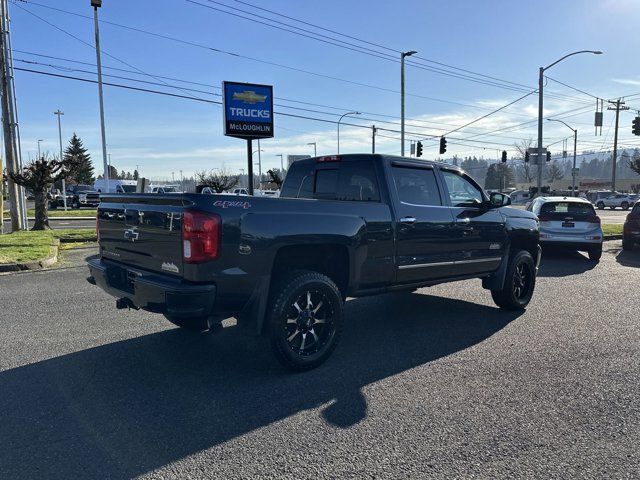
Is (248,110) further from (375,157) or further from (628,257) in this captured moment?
(628,257)

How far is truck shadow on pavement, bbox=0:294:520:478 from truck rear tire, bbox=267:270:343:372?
7.0 inches

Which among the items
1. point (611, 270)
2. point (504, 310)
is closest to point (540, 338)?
point (504, 310)

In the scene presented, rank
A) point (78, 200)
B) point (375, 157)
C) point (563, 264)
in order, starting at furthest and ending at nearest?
1. point (78, 200)
2. point (563, 264)
3. point (375, 157)

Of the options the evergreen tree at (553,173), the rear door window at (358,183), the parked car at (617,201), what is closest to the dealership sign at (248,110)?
the rear door window at (358,183)

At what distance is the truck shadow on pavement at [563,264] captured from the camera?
33.3ft

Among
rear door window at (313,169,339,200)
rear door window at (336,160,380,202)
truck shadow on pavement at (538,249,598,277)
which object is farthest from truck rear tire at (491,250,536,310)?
truck shadow on pavement at (538,249,598,277)

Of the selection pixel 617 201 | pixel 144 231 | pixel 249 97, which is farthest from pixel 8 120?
pixel 617 201

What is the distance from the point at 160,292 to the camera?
3.78 metres

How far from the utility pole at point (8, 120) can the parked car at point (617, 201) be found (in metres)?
46.6

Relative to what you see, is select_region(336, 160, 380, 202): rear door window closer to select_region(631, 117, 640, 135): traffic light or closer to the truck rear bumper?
the truck rear bumper

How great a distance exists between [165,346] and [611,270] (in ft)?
31.4

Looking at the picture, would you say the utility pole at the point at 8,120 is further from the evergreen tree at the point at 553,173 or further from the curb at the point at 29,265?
the evergreen tree at the point at 553,173

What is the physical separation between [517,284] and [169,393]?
504cm

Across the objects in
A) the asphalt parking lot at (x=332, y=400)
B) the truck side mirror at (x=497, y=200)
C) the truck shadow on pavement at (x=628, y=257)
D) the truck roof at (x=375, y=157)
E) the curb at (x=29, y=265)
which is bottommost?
the truck shadow on pavement at (x=628, y=257)
